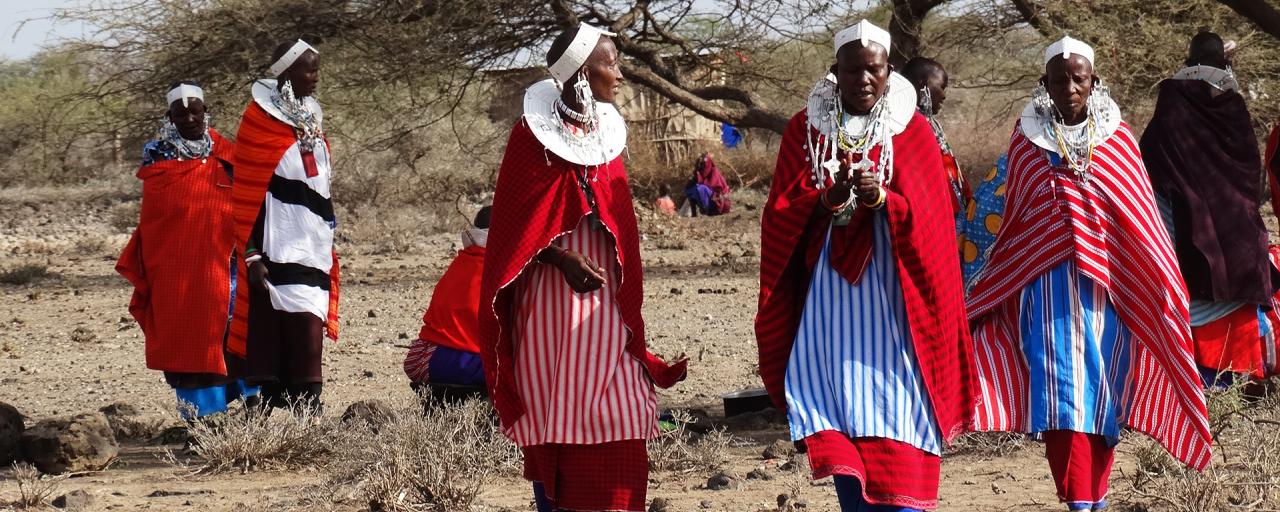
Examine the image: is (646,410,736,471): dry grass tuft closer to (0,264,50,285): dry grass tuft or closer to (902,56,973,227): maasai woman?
(902,56,973,227): maasai woman

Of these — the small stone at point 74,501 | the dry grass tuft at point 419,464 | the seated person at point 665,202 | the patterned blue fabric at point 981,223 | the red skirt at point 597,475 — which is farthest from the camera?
the seated person at point 665,202

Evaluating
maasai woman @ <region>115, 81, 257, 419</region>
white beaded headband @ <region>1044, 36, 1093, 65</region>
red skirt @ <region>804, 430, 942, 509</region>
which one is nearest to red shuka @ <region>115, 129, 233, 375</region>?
maasai woman @ <region>115, 81, 257, 419</region>

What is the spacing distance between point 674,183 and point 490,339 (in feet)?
58.2

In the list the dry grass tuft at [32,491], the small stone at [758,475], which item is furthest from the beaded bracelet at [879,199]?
the dry grass tuft at [32,491]

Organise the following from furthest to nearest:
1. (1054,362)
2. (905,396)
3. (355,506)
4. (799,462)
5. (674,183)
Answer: (674,183)
(799,462)
(355,506)
(1054,362)
(905,396)

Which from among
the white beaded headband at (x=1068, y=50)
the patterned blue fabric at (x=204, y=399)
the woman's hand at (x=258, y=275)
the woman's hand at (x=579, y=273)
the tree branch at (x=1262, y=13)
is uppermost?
the tree branch at (x=1262, y=13)

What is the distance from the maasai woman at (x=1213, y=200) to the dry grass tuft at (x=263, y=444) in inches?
132

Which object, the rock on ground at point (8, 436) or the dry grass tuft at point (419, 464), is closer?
the dry grass tuft at point (419, 464)

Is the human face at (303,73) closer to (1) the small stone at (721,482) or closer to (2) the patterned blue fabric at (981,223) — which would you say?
(1) the small stone at (721,482)

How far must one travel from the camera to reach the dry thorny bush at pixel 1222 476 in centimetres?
475

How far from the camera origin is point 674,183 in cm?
2236

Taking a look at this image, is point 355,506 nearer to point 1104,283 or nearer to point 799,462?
point 799,462

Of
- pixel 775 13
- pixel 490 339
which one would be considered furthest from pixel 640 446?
pixel 775 13

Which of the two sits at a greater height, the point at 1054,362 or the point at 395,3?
the point at 395,3
